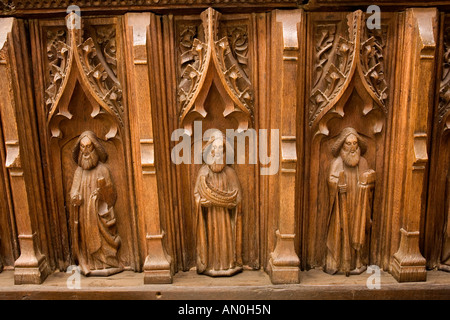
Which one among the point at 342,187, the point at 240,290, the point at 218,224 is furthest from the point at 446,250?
the point at 218,224

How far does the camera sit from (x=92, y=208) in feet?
8.64

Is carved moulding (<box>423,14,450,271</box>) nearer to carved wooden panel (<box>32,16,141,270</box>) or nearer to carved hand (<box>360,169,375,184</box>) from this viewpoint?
carved hand (<box>360,169,375,184</box>)

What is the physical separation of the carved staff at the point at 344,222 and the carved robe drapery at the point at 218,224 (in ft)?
2.16

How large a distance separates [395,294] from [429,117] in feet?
3.80

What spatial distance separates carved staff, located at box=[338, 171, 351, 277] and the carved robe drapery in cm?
66

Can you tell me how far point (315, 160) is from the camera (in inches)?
104

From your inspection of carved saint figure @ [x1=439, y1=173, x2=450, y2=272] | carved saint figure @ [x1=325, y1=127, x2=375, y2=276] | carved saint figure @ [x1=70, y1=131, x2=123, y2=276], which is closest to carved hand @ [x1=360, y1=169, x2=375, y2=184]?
carved saint figure @ [x1=325, y1=127, x2=375, y2=276]

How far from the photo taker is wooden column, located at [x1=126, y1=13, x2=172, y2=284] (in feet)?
7.87

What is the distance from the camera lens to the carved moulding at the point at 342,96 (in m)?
2.45

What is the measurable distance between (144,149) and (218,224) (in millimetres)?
687

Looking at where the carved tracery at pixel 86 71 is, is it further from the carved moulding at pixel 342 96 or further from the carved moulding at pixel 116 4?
the carved moulding at pixel 342 96

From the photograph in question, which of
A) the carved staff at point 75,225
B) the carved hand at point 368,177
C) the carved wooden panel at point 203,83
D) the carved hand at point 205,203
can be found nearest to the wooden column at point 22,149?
the carved staff at point 75,225

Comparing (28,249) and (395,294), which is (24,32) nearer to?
(28,249)

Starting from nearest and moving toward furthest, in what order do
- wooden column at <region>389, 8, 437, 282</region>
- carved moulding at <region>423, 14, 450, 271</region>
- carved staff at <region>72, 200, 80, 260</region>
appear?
wooden column at <region>389, 8, 437, 282</region> → carved moulding at <region>423, 14, 450, 271</region> → carved staff at <region>72, 200, 80, 260</region>
